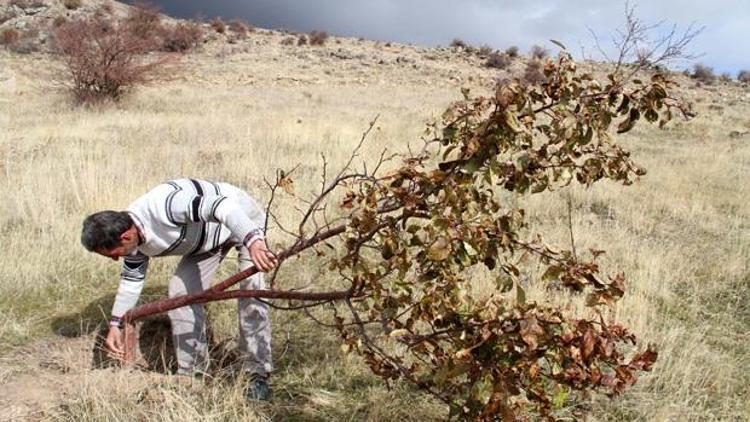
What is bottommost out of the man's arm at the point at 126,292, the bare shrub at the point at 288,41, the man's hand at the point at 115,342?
the man's hand at the point at 115,342

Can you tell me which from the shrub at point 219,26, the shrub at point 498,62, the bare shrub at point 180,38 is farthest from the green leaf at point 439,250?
the shrub at point 219,26

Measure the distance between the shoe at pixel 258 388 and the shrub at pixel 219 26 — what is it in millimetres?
35012

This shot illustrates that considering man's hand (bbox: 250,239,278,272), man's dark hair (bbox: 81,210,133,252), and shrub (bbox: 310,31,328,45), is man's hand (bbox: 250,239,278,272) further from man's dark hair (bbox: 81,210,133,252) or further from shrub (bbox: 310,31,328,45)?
shrub (bbox: 310,31,328,45)

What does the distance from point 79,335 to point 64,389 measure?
37.5 inches

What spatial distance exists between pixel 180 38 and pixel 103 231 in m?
30.1

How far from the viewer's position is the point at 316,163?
30.2 ft

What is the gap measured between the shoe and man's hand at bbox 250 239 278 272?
3.08 ft

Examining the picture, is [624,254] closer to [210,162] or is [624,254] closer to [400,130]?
[210,162]

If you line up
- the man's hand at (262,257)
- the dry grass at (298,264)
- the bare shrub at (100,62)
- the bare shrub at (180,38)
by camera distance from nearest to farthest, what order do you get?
the man's hand at (262,257) → the dry grass at (298,264) → the bare shrub at (100,62) → the bare shrub at (180,38)

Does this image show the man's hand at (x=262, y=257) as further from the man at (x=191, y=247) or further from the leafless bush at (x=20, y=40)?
Answer: the leafless bush at (x=20, y=40)

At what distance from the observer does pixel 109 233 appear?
3021mm

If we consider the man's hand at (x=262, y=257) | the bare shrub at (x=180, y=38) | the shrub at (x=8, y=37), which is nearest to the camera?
the man's hand at (x=262, y=257)

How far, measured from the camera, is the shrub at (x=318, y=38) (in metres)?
36.3

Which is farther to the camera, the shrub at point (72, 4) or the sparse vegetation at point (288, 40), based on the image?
the sparse vegetation at point (288, 40)
